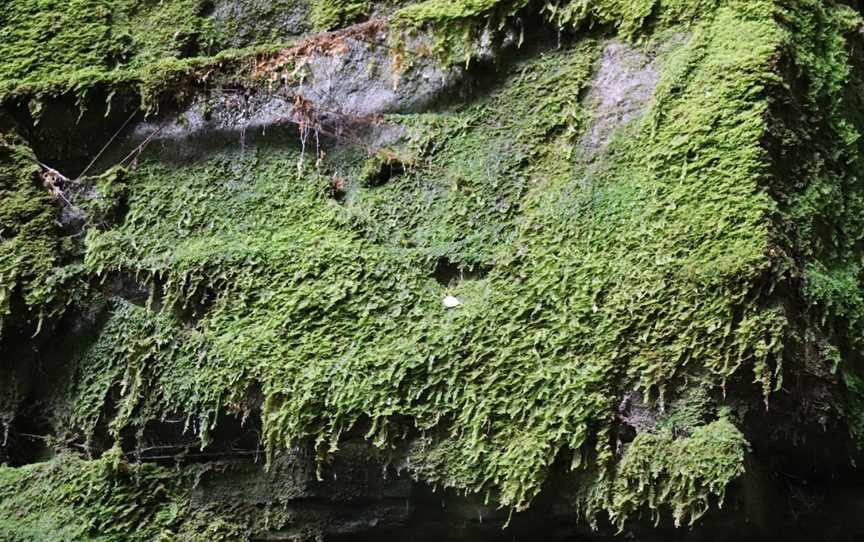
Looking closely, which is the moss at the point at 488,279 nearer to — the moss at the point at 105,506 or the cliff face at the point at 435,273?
the cliff face at the point at 435,273

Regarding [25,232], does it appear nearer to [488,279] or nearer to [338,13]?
[338,13]

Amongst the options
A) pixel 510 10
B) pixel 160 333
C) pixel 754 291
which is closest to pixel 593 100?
pixel 510 10

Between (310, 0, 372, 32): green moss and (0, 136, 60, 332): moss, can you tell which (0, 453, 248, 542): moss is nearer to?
(0, 136, 60, 332): moss

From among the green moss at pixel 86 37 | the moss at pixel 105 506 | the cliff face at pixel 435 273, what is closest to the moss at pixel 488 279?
the cliff face at pixel 435 273

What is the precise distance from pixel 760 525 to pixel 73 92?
8.38 ft

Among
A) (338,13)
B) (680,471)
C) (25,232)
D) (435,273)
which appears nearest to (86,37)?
(25,232)

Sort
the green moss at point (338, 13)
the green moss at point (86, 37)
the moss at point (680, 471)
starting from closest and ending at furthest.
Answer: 1. the moss at point (680, 471)
2. the green moss at point (338, 13)
3. the green moss at point (86, 37)

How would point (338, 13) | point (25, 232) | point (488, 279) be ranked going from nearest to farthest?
point (488, 279), point (25, 232), point (338, 13)

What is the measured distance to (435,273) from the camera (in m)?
2.69

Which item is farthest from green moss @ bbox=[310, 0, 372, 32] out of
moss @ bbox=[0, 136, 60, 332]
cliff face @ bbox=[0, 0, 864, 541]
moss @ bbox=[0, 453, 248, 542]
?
moss @ bbox=[0, 453, 248, 542]

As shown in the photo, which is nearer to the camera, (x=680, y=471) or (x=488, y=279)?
(x=680, y=471)

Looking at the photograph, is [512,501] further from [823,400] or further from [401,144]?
[401,144]

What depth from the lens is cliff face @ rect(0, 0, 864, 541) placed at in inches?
92.0

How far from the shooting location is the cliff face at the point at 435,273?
2.34 m
